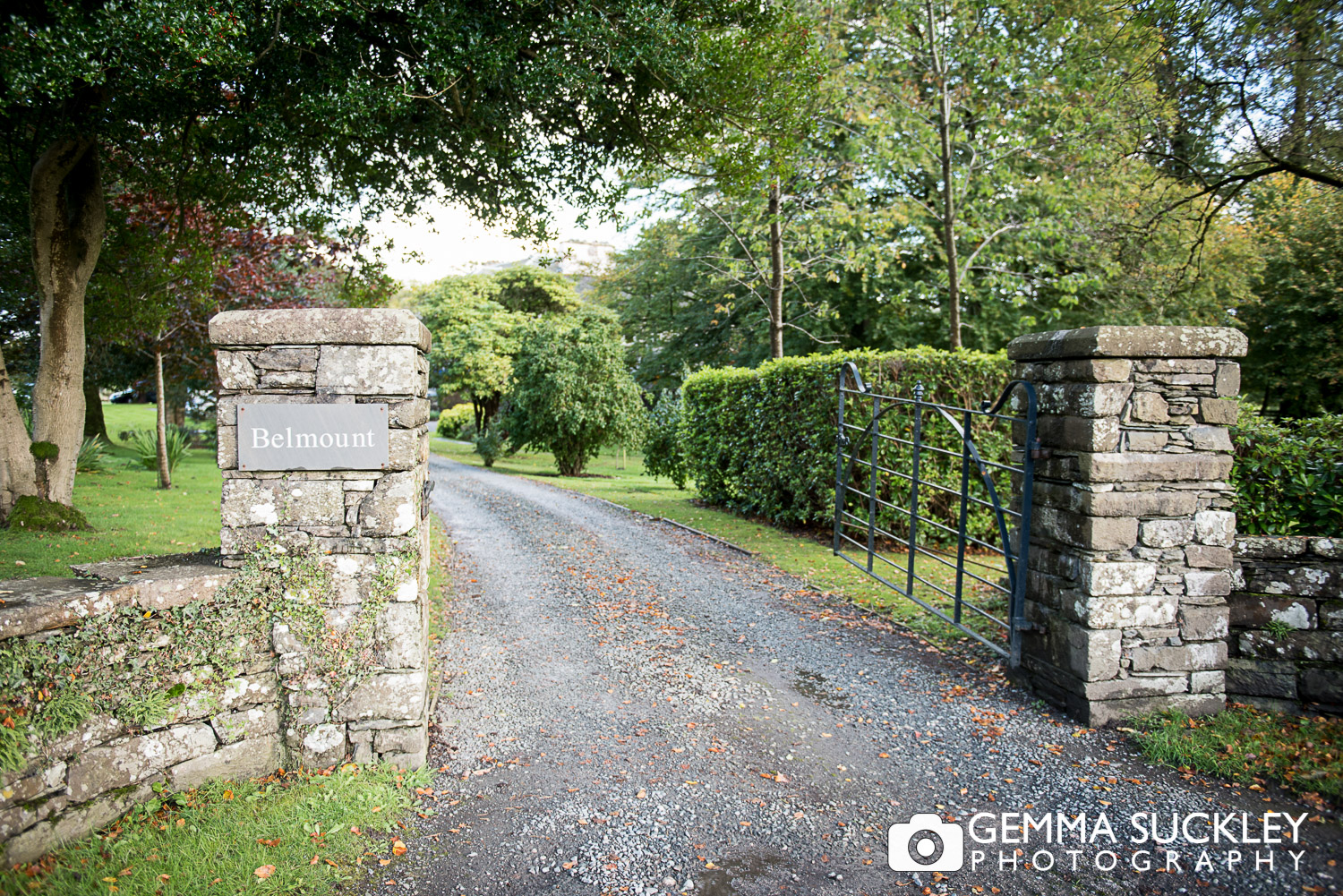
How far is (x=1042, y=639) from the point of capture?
468 cm

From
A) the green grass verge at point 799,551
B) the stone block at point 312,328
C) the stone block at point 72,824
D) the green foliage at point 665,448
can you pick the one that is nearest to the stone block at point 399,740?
the stone block at point 72,824

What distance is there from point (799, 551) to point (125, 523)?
790cm

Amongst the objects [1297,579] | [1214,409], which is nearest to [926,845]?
[1297,579]

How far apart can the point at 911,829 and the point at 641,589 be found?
429cm

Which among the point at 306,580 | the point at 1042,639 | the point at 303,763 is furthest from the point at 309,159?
the point at 1042,639

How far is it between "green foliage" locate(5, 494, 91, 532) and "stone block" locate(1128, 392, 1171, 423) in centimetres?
950

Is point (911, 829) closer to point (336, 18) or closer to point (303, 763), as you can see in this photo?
point (303, 763)

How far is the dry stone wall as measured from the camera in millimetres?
4230

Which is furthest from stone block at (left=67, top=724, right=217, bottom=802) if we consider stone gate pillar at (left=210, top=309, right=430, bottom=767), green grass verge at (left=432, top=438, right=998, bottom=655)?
green grass verge at (left=432, top=438, right=998, bottom=655)

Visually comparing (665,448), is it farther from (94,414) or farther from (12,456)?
(94,414)

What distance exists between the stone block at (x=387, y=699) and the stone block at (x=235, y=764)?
0.33 metres

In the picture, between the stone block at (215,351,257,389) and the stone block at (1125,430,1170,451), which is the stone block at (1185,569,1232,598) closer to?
the stone block at (1125,430,1170,451)

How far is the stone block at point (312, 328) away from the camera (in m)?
3.53

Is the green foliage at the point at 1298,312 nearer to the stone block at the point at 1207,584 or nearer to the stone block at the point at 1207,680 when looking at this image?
the stone block at the point at 1207,584
